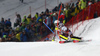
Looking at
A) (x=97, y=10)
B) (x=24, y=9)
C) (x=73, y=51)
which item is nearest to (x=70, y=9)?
(x=97, y=10)

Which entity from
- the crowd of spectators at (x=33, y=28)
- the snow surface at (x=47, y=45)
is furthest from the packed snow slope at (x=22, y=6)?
the crowd of spectators at (x=33, y=28)

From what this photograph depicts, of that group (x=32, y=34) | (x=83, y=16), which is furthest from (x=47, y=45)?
(x=83, y=16)

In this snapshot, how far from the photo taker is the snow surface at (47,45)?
477 cm

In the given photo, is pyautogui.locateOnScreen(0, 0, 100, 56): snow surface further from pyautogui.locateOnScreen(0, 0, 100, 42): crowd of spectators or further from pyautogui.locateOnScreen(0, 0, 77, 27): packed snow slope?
pyautogui.locateOnScreen(0, 0, 100, 42): crowd of spectators

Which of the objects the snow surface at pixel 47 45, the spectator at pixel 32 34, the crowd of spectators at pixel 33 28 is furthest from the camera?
the spectator at pixel 32 34

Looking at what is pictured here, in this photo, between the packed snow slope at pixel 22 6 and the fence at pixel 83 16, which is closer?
the fence at pixel 83 16

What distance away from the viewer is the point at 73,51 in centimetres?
477

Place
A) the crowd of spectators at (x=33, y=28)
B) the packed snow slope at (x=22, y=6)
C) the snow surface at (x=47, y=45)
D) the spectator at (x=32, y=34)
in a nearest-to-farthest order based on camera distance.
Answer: the snow surface at (x=47, y=45) < the crowd of spectators at (x=33, y=28) < the spectator at (x=32, y=34) < the packed snow slope at (x=22, y=6)

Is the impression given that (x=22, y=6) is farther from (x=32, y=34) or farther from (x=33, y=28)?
(x=32, y=34)

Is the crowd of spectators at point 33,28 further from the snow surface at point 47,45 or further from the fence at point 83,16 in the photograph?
the snow surface at point 47,45

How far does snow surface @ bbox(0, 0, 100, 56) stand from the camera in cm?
477

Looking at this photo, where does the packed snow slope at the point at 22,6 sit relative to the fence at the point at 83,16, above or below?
above

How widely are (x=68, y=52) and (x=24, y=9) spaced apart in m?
13.3

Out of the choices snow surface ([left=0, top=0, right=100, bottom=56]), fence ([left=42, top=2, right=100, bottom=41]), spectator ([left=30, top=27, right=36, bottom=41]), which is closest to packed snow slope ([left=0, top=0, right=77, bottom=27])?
snow surface ([left=0, top=0, right=100, bottom=56])
